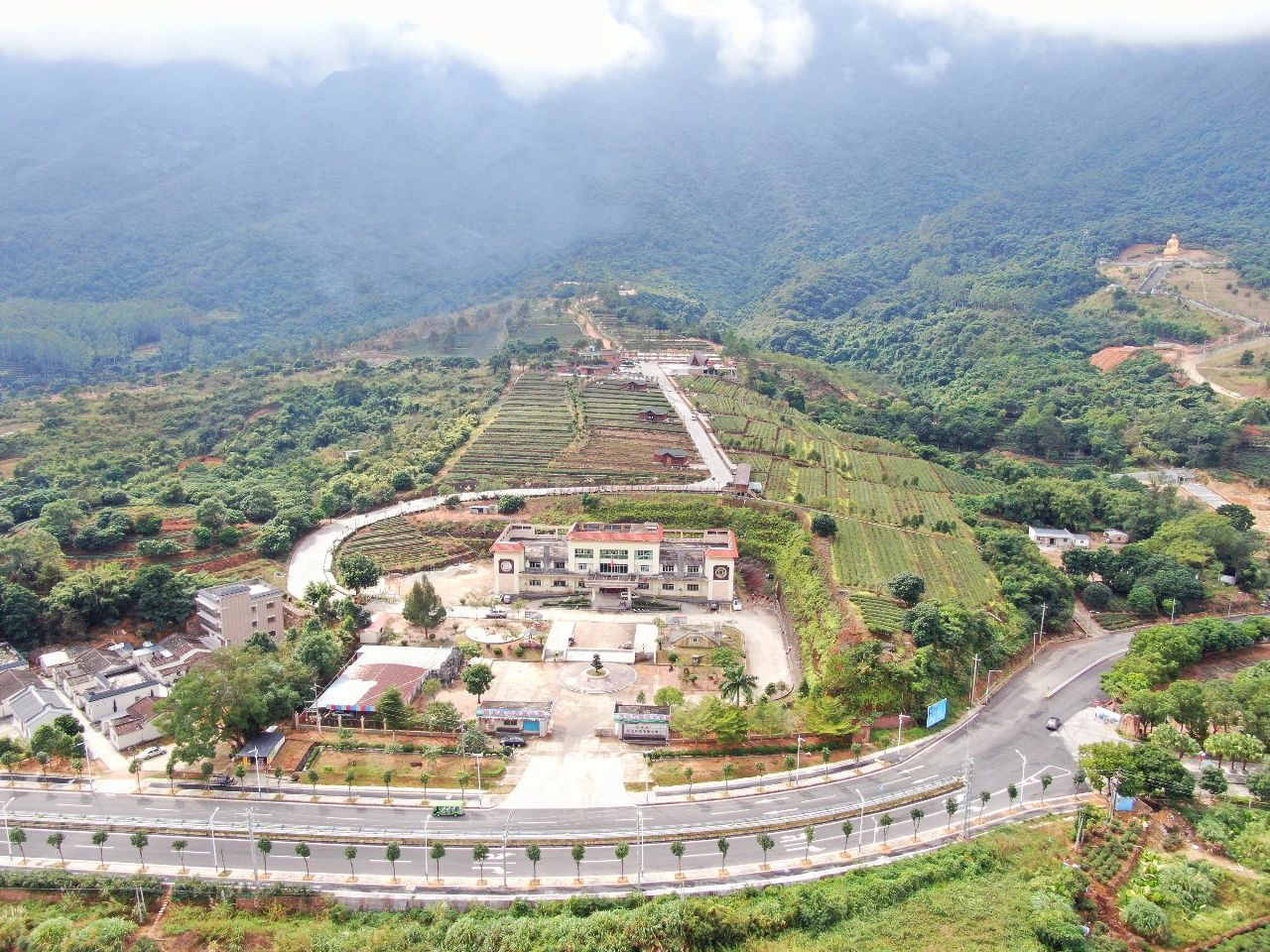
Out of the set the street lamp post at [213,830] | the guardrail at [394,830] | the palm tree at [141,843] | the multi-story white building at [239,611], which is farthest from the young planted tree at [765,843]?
the multi-story white building at [239,611]

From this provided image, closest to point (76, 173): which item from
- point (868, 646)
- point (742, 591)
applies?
point (742, 591)

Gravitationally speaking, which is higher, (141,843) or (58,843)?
(141,843)

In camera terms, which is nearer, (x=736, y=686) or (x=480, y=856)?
(x=480, y=856)

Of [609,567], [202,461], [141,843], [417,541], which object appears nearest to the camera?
[141,843]

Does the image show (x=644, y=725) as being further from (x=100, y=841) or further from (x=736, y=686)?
(x=100, y=841)

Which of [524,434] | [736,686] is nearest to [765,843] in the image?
[736,686]

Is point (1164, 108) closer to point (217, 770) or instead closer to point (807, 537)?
point (807, 537)

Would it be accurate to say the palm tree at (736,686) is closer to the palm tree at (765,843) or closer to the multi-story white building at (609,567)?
the palm tree at (765,843)
